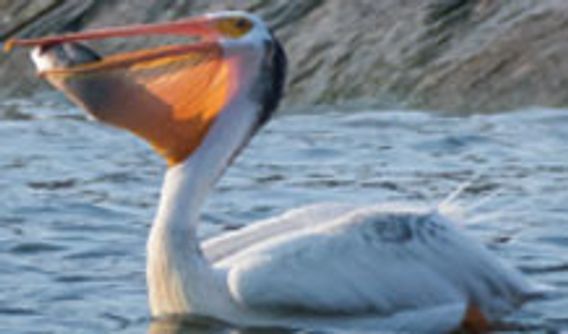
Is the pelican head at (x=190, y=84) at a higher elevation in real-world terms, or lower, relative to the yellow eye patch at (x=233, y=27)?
lower

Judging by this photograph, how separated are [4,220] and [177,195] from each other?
7.41 ft

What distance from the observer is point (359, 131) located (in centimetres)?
1191

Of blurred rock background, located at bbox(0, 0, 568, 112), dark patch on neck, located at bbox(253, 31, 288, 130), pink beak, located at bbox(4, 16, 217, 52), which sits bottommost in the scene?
blurred rock background, located at bbox(0, 0, 568, 112)

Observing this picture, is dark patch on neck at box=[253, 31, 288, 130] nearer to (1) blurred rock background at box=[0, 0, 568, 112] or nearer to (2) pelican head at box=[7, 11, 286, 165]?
(2) pelican head at box=[7, 11, 286, 165]

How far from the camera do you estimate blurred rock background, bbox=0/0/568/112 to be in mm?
12305

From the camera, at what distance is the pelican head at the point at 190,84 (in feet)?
24.3

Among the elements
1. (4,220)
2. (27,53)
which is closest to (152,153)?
(4,220)

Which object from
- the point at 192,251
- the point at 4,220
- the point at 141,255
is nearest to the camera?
the point at 192,251

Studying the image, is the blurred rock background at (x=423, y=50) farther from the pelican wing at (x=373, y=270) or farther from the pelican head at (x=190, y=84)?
the pelican head at (x=190, y=84)

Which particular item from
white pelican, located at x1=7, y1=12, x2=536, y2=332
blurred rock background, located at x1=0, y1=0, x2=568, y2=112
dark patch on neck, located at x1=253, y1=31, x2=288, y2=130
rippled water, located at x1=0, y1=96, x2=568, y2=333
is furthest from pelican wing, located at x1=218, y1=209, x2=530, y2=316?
blurred rock background, located at x1=0, y1=0, x2=568, y2=112

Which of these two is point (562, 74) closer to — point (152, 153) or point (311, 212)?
point (152, 153)

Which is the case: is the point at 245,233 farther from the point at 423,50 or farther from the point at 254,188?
the point at 423,50

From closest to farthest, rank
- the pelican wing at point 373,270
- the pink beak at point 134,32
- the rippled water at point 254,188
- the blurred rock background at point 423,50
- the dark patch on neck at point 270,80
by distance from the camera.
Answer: the pink beak at point 134,32 → the pelican wing at point 373,270 → the dark patch on neck at point 270,80 → the rippled water at point 254,188 → the blurred rock background at point 423,50

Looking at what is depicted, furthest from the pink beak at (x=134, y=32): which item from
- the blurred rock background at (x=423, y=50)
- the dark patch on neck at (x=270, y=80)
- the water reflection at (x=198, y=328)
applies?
the blurred rock background at (x=423, y=50)
